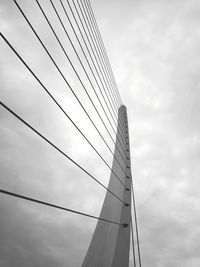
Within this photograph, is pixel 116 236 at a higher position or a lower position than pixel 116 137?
lower

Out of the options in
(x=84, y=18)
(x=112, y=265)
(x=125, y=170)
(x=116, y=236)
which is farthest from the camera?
(x=84, y=18)

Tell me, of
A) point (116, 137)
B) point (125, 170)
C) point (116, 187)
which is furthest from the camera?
point (116, 137)

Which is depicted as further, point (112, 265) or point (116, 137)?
point (116, 137)

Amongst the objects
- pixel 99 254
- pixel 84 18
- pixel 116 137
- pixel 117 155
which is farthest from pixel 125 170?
pixel 84 18

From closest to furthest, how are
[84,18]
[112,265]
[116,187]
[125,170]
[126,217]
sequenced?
1. [112,265]
2. [126,217]
3. [116,187]
4. [125,170]
5. [84,18]

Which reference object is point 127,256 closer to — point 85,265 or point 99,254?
point 99,254

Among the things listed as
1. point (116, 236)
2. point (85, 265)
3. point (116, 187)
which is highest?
point (116, 187)

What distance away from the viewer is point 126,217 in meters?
2.31

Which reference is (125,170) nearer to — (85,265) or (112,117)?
(112,117)

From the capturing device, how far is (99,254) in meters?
2.01

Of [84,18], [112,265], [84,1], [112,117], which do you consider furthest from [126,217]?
[84,1]

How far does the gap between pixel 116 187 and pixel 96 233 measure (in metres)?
0.57

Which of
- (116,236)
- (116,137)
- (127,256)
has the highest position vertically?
(116,137)

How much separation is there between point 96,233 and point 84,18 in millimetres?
3255
